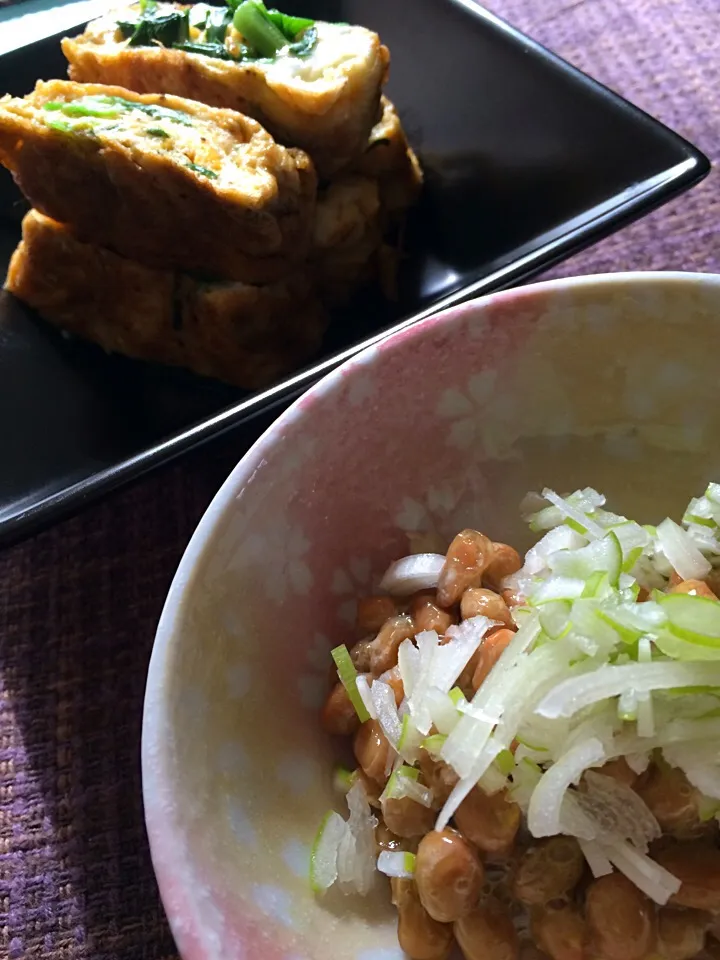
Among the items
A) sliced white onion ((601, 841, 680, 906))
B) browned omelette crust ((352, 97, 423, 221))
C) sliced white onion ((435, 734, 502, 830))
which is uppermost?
browned omelette crust ((352, 97, 423, 221))

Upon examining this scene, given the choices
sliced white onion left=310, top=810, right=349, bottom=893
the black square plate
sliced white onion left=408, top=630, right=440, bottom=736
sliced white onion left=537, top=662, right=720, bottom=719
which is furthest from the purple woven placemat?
sliced white onion left=537, top=662, right=720, bottom=719

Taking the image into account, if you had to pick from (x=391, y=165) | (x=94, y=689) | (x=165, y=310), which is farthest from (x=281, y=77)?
(x=94, y=689)

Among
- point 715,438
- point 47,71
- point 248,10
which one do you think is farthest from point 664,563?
point 47,71

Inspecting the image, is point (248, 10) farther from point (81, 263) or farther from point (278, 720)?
point (278, 720)

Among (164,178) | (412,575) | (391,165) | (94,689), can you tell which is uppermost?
(164,178)

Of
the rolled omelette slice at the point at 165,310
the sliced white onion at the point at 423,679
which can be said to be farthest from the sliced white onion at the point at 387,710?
the rolled omelette slice at the point at 165,310

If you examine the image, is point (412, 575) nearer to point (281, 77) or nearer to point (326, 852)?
point (326, 852)

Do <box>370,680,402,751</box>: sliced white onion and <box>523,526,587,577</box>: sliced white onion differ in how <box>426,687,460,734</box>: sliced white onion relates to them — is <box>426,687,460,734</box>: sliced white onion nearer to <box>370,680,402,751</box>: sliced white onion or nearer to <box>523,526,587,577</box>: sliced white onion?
<box>370,680,402,751</box>: sliced white onion
